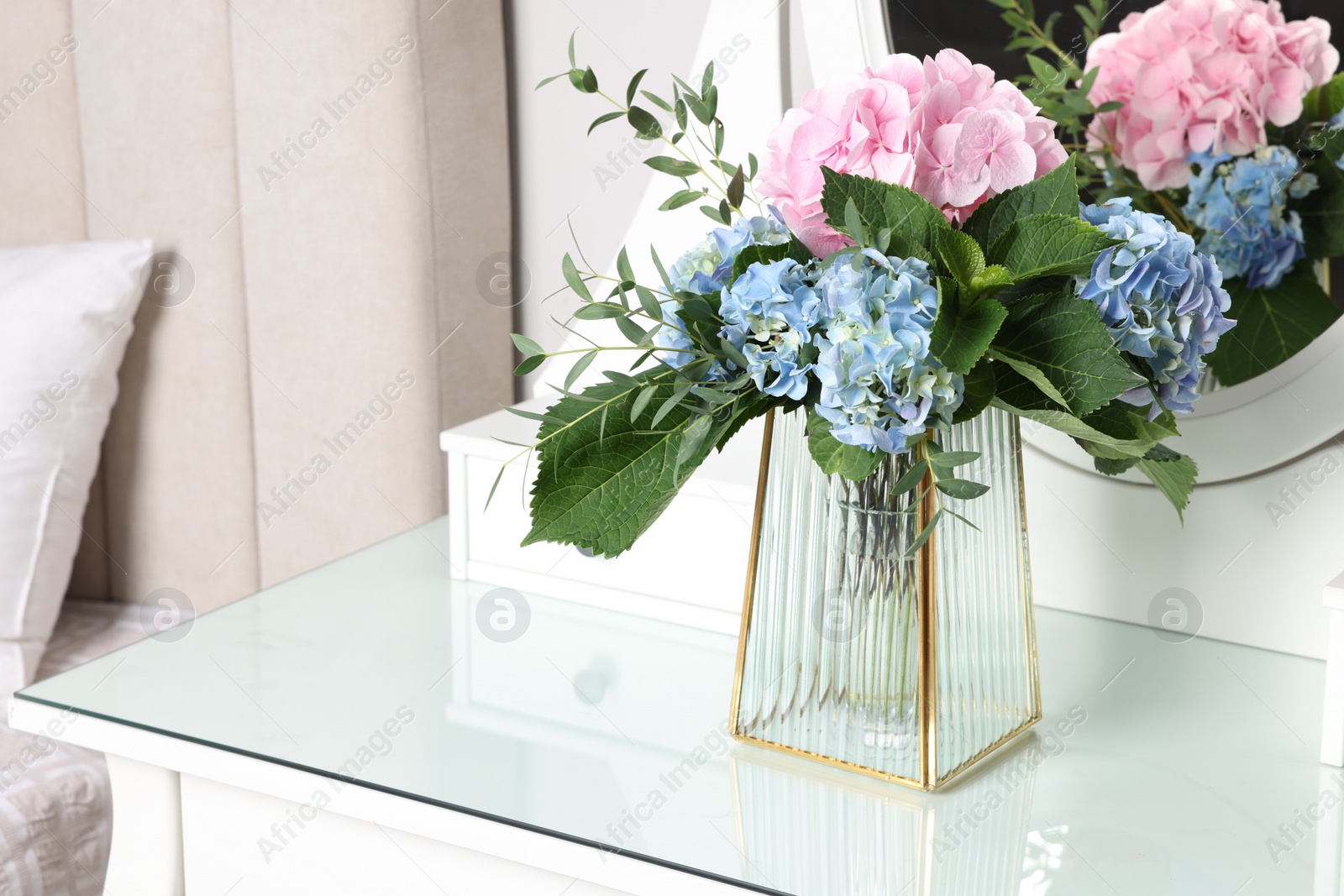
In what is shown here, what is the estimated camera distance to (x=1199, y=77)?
740 millimetres

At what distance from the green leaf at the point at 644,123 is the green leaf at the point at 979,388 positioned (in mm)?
197

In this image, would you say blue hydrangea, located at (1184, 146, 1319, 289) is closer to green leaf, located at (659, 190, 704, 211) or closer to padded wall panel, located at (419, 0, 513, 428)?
green leaf, located at (659, 190, 704, 211)

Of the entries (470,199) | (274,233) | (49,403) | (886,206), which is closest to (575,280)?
(886,206)

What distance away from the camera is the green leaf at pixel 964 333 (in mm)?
495

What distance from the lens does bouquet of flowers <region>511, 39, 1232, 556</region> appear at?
0.50m

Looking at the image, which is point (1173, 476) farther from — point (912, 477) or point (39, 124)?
point (39, 124)

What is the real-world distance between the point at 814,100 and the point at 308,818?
1.47ft

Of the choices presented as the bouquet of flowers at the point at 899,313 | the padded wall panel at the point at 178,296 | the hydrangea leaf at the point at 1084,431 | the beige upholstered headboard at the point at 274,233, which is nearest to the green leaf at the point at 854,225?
the bouquet of flowers at the point at 899,313

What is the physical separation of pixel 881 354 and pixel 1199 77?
0.39 metres

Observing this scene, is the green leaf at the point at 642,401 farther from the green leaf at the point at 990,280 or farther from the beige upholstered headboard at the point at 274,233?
the beige upholstered headboard at the point at 274,233

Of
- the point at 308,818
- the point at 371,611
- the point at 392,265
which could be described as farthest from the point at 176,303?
the point at 308,818

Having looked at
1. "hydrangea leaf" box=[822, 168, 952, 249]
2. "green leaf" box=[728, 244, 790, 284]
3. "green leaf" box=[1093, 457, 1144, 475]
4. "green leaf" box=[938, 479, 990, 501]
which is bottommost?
"green leaf" box=[1093, 457, 1144, 475]

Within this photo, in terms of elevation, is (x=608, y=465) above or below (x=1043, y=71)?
below

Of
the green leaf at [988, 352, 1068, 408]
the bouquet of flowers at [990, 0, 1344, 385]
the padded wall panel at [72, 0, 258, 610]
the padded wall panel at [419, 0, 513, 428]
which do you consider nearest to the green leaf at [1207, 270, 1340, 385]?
the bouquet of flowers at [990, 0, 1344, 385]
